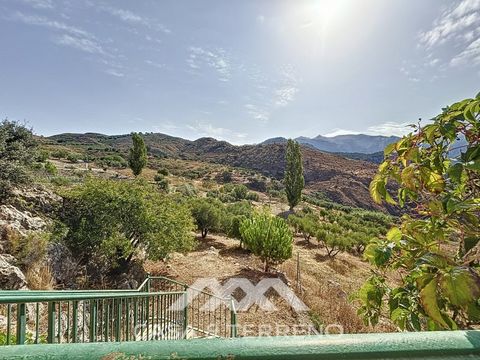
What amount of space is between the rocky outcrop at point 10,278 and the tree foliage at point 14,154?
280 cm

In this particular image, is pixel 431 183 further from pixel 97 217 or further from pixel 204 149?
pixel 204 149

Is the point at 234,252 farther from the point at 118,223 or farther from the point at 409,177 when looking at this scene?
the point at 409,177

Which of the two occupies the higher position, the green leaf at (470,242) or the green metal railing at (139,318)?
the green leaf at (470,242)

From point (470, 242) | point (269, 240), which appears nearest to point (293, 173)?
point (269, 240)

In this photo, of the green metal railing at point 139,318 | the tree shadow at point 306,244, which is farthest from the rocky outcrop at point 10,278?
the tree shadow at point 306,244

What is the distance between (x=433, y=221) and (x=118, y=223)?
8988mm

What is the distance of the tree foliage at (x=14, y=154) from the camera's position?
766 centimetres

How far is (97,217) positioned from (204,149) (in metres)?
88.3

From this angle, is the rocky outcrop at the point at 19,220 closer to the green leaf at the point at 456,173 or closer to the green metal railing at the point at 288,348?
the green metal railing at the point at 288,348

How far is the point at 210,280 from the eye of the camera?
32.1 feet

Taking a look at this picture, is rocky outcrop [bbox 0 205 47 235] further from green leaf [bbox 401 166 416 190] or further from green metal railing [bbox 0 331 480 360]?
green leaf [bbox 401 166 416 190]

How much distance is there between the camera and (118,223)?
8852 millimetres

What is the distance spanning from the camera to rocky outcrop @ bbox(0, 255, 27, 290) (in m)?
5.50

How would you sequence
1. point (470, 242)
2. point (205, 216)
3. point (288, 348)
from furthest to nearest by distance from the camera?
point (205, 216), point (470, 242), point (288, 348)
